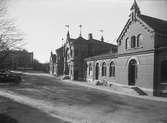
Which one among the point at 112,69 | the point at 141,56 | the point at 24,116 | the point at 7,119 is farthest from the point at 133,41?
the point at 7,119

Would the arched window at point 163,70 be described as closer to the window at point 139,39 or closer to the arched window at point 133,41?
the window at point 139,39

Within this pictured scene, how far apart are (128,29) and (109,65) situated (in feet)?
22.7

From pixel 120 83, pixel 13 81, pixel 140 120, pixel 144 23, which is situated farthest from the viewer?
pixel 13 81

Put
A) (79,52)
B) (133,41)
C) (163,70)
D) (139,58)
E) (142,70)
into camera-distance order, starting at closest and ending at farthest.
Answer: (163,70), (142,70), (139,58), (133,41), (79,52)

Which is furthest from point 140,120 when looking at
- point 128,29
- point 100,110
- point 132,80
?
point 128,29

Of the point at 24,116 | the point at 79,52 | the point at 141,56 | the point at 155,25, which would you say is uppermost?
the point at 155,25

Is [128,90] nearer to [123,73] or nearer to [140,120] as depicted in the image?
[123,73]

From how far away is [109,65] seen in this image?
2609 centimetres

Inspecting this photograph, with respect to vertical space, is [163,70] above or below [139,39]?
below

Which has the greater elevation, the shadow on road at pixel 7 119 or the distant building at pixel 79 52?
the distant building at pixel 79 52

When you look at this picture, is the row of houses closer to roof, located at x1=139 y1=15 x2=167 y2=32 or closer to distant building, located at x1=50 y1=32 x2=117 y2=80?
roof, located at x1=139 y1=15 x2=167 y2=32

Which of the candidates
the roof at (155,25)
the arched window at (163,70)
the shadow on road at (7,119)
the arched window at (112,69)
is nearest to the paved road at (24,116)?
the shadow on road at (7,119)

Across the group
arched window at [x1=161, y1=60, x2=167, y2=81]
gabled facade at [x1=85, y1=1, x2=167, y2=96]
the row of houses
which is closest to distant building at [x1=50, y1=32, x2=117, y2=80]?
the row of houses

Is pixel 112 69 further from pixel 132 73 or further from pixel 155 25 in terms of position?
pixel 155 25
